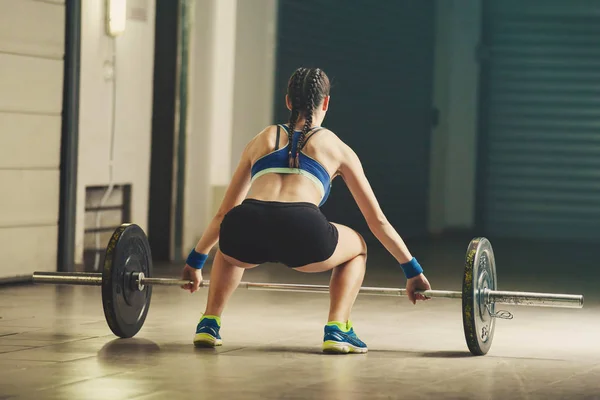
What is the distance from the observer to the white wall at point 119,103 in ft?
27.7

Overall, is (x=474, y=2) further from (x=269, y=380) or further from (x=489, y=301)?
(x=269, y=380)

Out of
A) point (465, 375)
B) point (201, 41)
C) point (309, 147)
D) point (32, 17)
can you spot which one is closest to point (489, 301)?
point (465, 375)

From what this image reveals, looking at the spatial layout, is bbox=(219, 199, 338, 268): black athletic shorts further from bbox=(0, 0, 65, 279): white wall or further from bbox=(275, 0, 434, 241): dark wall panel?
bbox=(275, 0, 434, 241): dark wall panel

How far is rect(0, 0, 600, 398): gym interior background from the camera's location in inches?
313

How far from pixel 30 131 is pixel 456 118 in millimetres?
7115

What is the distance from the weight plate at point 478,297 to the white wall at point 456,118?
333 inches

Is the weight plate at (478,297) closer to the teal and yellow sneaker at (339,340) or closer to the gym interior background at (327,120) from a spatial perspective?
the teal and yellow sneaker at (339,340)

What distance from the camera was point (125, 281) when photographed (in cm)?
546

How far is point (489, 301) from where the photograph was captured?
5.26 meters

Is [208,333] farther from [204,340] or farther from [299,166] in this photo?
[299,166]

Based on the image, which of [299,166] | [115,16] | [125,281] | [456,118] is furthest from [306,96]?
[456,118]

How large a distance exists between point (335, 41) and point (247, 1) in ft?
5.68

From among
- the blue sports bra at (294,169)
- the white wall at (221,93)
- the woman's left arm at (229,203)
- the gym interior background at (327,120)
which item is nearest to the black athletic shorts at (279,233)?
the blue sports bra at (294,169)

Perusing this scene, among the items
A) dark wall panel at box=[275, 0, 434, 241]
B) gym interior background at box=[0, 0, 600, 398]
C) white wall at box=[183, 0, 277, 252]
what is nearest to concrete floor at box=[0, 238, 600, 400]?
gym interior background at box=[0, 0, 600, 398]
